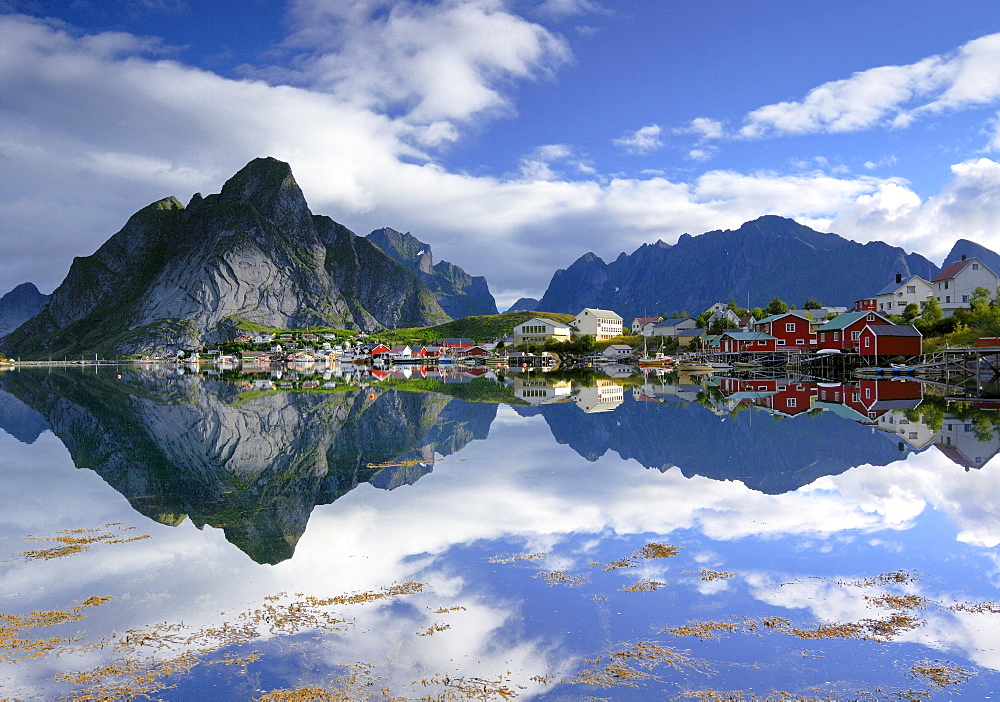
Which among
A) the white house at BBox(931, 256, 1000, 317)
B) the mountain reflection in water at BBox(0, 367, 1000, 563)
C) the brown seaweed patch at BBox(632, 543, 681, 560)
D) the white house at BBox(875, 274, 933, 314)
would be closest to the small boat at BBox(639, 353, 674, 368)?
the white house at BBox(875, 274, 933, 314)

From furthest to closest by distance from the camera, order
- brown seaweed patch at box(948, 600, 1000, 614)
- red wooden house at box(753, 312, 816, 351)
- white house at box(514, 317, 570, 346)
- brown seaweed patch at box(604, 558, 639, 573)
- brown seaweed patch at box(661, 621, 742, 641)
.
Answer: white house at box(514, 317, 570, 346), red wooden house at box(753, 312, 816, 351), brown seaweed patch at box(604, 558, 639, 573), brown seaweed patch at box(948, 600, 1000, 614), brown seaweed patch at box(661, 621, 742, 641)

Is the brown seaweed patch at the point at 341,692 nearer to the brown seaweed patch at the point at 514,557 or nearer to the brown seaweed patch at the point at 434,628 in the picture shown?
the brown seaweed patch at the point at 434,628

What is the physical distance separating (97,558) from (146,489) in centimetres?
638

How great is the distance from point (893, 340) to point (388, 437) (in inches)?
2660

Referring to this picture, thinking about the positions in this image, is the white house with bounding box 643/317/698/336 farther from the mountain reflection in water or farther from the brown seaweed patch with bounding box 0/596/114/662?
the brown seaweed patch with bounding box 0/596/114/662

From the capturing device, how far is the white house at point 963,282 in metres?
87.0

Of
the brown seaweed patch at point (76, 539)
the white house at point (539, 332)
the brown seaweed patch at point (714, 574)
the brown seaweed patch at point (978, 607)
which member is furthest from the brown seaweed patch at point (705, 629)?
the white house at point (539, 332)

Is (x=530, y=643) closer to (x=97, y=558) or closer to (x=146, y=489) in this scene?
(x=97, y=558)

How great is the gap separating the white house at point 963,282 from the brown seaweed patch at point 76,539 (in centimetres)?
10058

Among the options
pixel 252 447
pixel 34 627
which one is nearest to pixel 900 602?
pixel 34 627

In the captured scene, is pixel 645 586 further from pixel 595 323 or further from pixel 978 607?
pixel 595 323

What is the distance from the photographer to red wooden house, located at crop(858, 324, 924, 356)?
73062mm

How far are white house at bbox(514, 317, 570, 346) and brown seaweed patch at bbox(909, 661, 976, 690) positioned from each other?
135134 mm

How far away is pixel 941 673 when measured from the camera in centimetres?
774
